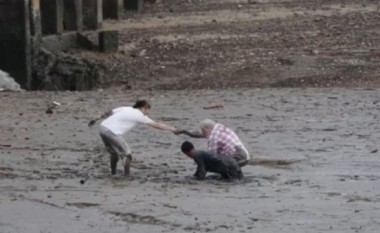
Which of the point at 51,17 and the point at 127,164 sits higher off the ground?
the point at 127,164

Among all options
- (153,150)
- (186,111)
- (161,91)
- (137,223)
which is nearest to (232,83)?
(161,91)

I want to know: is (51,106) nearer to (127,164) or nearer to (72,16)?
(127,164)

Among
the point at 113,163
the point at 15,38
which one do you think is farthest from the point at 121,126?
the point at 15,38

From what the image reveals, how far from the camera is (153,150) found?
19.4m

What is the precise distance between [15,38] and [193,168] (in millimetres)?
12002

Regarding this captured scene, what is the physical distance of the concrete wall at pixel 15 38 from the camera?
28.7 meters

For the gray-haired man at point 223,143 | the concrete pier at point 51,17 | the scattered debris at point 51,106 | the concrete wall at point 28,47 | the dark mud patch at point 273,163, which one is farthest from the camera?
the concrete pier at point 51,17

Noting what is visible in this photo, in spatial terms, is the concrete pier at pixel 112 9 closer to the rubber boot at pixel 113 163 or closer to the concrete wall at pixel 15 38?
the concrete wall at pixel 15 38

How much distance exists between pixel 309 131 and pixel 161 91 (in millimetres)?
6815

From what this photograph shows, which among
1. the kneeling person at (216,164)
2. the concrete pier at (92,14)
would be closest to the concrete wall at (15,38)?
the concrete pier at (92,14)

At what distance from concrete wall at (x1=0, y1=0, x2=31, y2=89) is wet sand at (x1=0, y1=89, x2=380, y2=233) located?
7.61ft

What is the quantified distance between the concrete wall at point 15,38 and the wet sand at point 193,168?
2.32m

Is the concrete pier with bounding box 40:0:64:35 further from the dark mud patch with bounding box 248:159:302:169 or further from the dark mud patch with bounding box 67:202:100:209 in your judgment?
the dark mud patch with bounding box 67:202:100:209

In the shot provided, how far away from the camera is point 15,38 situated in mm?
28781
